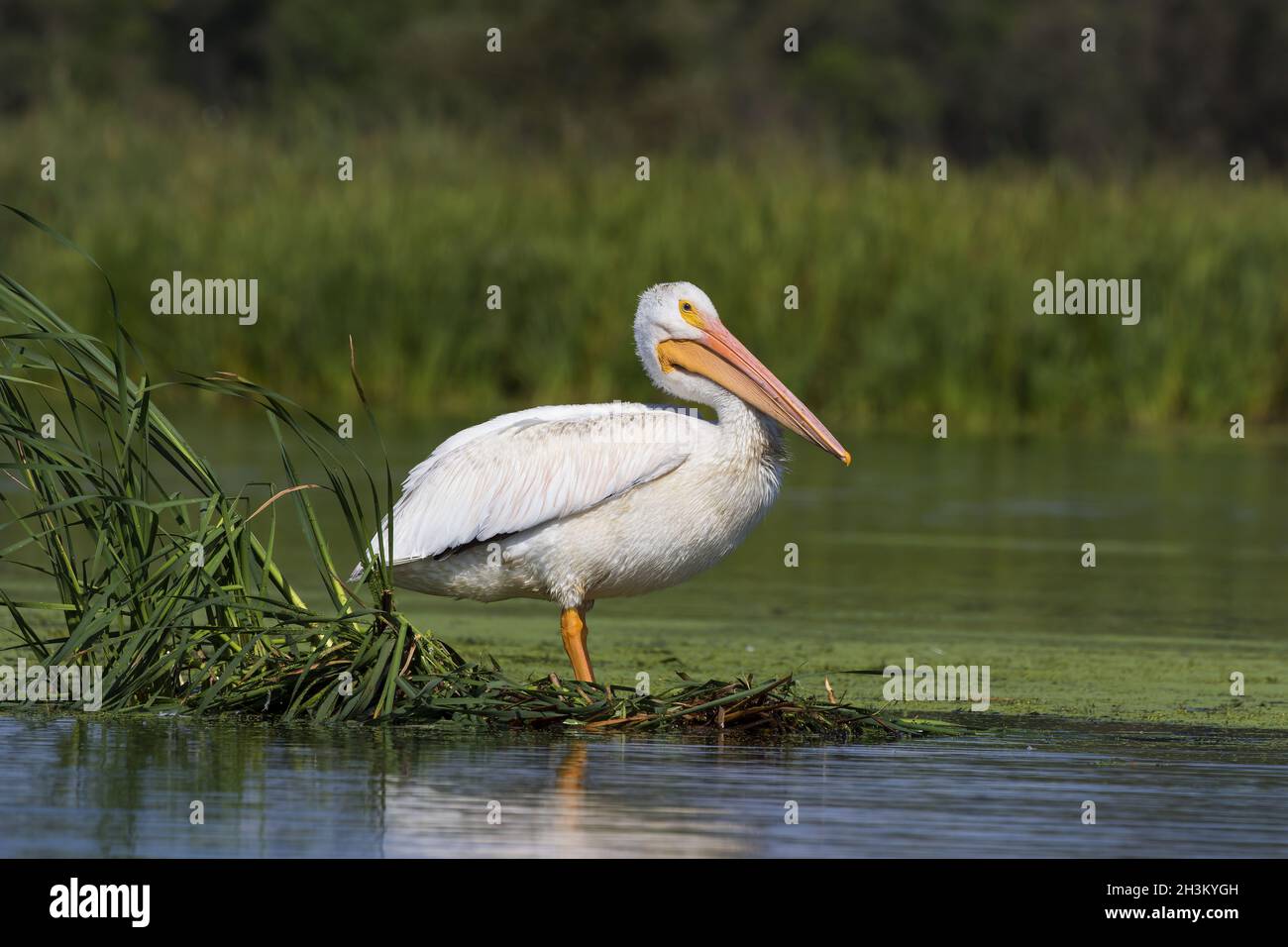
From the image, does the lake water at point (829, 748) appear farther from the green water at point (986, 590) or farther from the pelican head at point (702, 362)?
the pelican head at point (702, 362)

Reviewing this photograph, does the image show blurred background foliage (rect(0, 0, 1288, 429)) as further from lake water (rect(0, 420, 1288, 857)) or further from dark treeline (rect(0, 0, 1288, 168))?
dark treeline (rect(0, 0, 1288, 168))

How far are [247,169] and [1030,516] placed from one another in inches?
387

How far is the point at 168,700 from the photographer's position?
6.70 m

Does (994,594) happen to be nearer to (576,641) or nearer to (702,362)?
(702,362)

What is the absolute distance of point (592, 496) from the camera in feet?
22.7

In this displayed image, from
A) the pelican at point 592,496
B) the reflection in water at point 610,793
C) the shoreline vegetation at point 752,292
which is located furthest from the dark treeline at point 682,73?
the reflection in water at point 610,793

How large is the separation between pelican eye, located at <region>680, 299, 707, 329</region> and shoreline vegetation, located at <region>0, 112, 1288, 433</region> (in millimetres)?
9522

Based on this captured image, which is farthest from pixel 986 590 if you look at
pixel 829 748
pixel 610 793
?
pixel 610 793

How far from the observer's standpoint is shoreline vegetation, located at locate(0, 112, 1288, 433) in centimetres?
1752

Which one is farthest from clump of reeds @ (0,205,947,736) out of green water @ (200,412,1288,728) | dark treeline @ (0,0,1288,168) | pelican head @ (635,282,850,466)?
dark treeline @ (0,0,1288,168)

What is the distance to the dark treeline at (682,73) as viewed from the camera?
3453cm

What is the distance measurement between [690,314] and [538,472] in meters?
0.82
